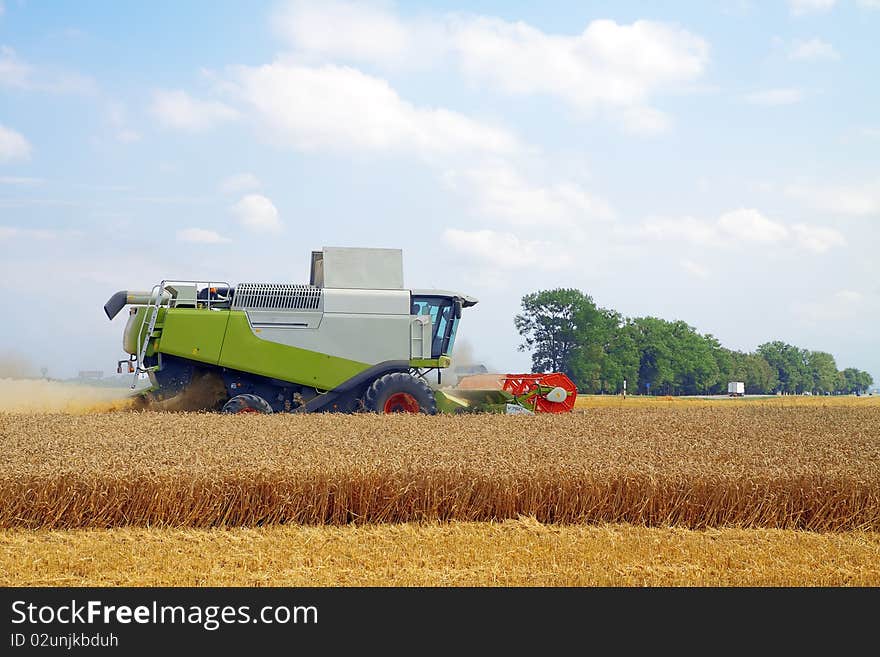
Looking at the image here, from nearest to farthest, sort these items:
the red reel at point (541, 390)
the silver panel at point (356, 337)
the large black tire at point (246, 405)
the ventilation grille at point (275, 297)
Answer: the large black tire at point (246, 405), the silver panel at point (356, 337), the ventilation grille at point (275, 297), the red reel at point (541, 390)

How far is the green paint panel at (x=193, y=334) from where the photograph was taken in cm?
1519

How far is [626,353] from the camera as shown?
50.6 metres

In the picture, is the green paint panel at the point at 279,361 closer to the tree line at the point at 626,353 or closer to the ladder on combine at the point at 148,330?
the ladder on combine at the point at 148,330

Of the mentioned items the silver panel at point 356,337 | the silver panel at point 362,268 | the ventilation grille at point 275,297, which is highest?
the silver panel at point 362,268

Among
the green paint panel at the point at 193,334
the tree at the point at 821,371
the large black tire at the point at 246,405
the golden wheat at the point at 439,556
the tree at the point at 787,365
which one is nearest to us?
the golden wheat at the point at 439,556

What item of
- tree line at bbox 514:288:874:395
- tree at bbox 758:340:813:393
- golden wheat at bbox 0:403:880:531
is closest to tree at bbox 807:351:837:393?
tree at bbox 758:340:813:393

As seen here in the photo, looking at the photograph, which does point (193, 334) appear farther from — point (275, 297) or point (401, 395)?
point (401, 395)

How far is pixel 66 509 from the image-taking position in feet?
25.6

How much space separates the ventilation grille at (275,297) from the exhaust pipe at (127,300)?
130 centimetres

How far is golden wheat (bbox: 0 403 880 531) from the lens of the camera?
25.8 ft

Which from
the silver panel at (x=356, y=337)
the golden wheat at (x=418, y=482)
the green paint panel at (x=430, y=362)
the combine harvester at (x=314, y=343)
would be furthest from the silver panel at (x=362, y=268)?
the golden wheat at (x=418, y=482)

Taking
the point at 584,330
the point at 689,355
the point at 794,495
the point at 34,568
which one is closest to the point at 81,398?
the point at 34,568

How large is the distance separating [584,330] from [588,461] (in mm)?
39283

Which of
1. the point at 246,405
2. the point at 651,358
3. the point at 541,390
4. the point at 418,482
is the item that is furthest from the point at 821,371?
the point at 418,482
